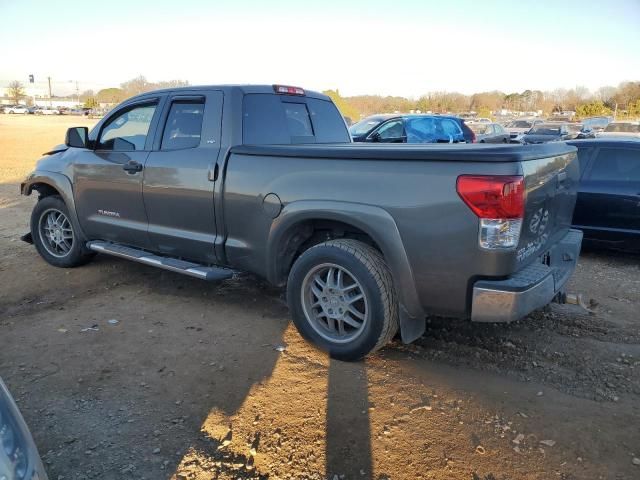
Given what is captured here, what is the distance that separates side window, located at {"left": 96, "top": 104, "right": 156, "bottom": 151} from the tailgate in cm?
342

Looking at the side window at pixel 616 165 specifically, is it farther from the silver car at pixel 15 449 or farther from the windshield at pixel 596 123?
the windshield at pixel 596 123

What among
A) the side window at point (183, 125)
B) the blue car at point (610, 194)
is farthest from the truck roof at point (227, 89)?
the blue car at point (610, 194)

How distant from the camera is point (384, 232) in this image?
325cm

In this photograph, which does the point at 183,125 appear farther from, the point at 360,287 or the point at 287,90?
the point at 360,287

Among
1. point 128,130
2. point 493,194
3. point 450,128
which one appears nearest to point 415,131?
point 450,128

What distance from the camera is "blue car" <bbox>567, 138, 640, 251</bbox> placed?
6.10 m

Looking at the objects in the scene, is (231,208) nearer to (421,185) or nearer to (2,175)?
(421,185)

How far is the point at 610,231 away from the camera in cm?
621

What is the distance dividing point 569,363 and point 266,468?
2303 mm

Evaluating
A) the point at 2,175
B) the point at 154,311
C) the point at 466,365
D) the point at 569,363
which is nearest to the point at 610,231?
the point at 569,363

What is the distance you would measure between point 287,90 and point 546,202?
255 centimetres

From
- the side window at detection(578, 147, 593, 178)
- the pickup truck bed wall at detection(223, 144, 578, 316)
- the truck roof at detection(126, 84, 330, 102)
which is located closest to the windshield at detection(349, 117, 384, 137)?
the side window at detection(578, 147, 593, 178)

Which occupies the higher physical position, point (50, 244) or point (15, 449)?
point (15, 449)

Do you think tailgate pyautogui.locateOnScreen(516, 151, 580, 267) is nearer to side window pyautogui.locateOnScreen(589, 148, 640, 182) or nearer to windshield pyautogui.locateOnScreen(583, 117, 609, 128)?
side window pyautogui.locateOnScreen(589, 148, 640, 182)
